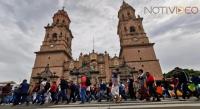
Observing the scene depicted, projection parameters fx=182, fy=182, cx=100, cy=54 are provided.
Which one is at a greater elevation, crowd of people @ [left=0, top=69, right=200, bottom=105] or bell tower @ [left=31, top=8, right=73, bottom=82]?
bell tower @ [left=31, top=8, right=73, bottom=82]

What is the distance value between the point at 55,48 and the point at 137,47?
18365 mm

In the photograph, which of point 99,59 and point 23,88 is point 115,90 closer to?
point 23,88

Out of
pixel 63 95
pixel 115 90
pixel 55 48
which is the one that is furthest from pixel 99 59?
pixel 115 90

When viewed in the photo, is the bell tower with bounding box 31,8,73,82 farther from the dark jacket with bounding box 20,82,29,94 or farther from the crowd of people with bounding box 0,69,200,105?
the dark jacket with bounding box 20,82,29,94

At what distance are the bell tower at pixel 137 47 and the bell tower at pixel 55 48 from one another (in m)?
13.7

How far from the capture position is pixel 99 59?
40.3m

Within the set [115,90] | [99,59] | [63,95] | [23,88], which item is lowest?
[63,95]

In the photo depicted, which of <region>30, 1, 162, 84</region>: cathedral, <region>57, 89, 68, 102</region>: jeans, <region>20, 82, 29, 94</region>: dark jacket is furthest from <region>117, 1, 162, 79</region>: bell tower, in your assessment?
<region>20, 82, 29, 94</region>: dark jacket

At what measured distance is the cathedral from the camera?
122 feet

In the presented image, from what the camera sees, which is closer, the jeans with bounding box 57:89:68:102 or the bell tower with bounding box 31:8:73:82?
the jeans with bounding box 57:89:68:102

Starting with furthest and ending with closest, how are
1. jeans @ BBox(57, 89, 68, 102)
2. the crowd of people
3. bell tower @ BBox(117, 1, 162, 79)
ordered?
1. bell tower @ BBox(117, 1, 162, 79)
2. jeans @ BBox(57, 89, 68, 102)
3. the crowd of people

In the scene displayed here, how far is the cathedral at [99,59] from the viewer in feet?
122

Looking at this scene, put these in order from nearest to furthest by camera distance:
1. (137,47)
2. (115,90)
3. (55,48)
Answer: (115,90)
(137,47)
(55,48)

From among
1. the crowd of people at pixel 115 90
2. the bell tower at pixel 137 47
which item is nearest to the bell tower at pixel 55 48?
the bell tower at pixel 137 47
